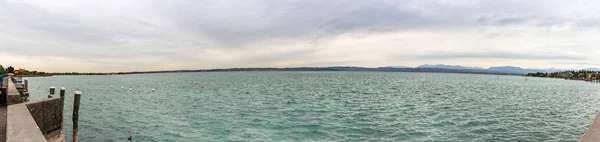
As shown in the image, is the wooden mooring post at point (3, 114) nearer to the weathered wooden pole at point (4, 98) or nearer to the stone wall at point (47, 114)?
the weathered wooden pole at point (4, 98)

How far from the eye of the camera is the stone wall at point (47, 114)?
33.7ft

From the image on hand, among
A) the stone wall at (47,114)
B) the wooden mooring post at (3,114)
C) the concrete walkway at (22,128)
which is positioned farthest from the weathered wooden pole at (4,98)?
the concrete walkway at (22,128)

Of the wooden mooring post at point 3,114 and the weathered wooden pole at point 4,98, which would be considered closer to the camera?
the wooden mooring post at point 3,114

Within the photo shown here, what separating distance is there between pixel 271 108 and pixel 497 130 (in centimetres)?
1422

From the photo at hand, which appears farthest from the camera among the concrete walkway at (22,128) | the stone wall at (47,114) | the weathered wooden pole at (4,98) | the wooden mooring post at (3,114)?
the weathered wooden pole at (4,98)

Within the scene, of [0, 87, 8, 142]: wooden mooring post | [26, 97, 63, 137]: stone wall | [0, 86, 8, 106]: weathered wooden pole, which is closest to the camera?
[0, 87, 8, 142]: wooden mooring post

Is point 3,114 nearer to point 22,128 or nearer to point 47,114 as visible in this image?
point 47,114

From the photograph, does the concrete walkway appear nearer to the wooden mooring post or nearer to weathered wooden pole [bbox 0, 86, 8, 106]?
the wooden mooring post

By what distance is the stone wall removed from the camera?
10.3m

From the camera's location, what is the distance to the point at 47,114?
11.1 m

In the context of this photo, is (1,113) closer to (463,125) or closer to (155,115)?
(155,115)

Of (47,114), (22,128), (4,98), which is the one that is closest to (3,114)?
(47,114)

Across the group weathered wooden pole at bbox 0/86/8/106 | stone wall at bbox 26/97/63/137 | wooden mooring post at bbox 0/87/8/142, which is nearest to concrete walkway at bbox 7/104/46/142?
wooden mooring post at bbox 0/87/8/142

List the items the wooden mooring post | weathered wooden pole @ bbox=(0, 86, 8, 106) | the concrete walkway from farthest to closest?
weathered wooden pole @ bbox=(0, 86, 8, 106) < the wooden mooring post < the concrete walkway
